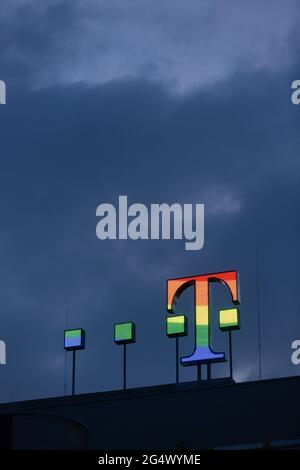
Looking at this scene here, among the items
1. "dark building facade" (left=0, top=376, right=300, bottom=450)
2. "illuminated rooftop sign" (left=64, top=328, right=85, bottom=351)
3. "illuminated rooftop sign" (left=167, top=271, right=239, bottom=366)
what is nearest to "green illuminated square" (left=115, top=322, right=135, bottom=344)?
"illuminated rooftop sign" (left=64, top=328, right=85, bottom=351)

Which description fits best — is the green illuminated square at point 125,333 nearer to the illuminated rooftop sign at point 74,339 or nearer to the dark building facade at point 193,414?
the illuminated rooftop sign at point 74,339

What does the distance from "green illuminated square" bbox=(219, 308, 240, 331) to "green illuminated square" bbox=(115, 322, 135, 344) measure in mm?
7066

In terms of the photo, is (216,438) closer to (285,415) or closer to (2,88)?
(285,415)

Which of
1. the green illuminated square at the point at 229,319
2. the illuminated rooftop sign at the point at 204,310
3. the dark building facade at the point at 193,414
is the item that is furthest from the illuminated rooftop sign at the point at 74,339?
the green illuminated square at the point at 229,319

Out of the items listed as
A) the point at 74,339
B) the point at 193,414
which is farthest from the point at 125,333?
the point at 193,414

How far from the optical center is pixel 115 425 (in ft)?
230

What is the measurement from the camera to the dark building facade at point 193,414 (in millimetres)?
65688

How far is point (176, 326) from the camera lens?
76.2m

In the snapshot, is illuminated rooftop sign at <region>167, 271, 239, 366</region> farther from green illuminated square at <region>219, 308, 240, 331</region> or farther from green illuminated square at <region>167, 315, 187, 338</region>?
green illuminated square at <region>167, 315, 187, 338</region>

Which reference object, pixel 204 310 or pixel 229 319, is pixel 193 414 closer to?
pixel 229 319

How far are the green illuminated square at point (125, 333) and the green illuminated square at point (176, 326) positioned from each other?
2.91 m

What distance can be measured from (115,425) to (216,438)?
23.7 ft
